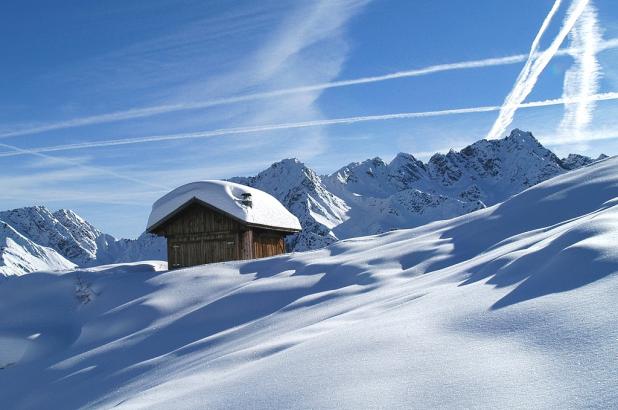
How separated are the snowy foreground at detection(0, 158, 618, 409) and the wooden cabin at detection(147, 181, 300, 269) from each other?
12.0 ft

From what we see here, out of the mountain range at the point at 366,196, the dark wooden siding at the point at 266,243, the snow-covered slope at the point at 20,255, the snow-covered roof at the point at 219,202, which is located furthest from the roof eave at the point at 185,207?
the snow-covered slope at the point at 20,255

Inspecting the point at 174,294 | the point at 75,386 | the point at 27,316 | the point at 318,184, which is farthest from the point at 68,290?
the point at 318,184

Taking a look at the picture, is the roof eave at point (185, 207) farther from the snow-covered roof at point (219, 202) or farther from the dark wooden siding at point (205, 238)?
the dark wooden siding at point (205, 238)

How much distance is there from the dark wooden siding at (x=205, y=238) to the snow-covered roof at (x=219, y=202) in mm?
397

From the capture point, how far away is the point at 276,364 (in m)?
4.42

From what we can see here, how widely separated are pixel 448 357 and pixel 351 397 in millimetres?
790

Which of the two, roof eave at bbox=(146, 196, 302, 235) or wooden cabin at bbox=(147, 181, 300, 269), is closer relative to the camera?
roof eave at bbox=(146, 196, 302, 235)

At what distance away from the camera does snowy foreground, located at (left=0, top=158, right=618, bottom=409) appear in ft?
10.8

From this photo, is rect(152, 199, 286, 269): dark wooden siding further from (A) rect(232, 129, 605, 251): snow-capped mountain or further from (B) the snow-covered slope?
(B) the snow-covered slope

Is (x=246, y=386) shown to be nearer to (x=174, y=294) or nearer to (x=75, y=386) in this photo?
(x=75, y=386)

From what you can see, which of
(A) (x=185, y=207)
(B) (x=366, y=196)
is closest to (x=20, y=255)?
(B) (x=366, y=196)

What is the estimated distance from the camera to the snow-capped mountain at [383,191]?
146m

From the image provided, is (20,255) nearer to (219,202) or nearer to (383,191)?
(383,191)

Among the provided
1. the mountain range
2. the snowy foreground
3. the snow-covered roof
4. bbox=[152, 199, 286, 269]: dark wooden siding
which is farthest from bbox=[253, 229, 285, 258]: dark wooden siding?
the mountain range
